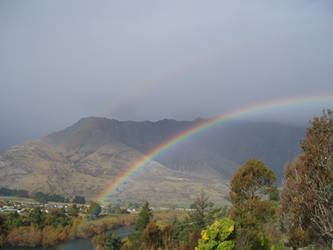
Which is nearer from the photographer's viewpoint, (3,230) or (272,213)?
(272,213)

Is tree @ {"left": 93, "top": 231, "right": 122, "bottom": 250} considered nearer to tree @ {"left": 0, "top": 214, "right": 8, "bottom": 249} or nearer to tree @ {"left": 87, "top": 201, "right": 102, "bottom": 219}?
tree @ {"left": 0, "top": 214, "right": 8, "bottom": 249}

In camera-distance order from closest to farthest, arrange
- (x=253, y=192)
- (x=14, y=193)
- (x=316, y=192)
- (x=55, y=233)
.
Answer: (x=316, y=192), (x=253, y=192), (x=55, y=233), (x=14, y=193)

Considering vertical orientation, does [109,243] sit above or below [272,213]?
below

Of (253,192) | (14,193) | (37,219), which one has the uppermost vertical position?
(253,192)

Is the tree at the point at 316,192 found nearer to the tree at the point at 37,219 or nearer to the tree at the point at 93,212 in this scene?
the tree at the point at 37,219

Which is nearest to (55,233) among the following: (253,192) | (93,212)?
(93,212)

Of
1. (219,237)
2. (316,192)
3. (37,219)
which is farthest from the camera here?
(37,219)

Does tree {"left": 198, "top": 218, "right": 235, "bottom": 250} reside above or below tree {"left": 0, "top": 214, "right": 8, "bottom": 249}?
above

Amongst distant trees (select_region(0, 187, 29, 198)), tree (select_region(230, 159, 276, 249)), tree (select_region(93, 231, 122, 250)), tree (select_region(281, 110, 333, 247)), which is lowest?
distant trees (select_region(0, 187, 29, 198))

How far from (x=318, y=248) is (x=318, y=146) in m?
5.85

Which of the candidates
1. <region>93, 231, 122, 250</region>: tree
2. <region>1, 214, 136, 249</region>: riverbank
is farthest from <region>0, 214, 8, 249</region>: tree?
<region>93, 231, 122, 250</region>: tree

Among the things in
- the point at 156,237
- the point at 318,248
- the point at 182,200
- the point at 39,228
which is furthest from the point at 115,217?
the point at 182,200

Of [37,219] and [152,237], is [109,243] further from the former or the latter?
[37,219]

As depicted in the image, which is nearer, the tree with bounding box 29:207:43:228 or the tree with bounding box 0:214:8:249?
the tree with bounding box 0:214:8:249
